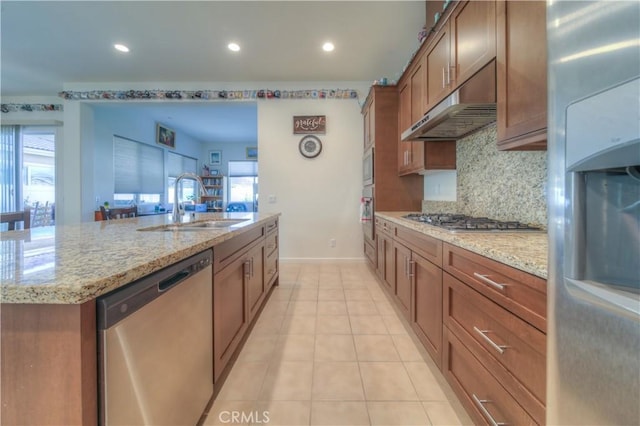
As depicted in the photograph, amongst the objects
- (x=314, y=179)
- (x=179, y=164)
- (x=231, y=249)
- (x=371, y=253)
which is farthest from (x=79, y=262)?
(x=179, y=164)

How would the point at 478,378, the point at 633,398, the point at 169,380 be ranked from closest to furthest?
the point at 633,398
the point at 169,380
the point at 478,378

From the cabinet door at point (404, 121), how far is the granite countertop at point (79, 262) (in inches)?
92.5

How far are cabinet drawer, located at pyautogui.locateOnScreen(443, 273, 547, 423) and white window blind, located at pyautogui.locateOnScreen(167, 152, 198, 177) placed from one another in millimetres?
6770

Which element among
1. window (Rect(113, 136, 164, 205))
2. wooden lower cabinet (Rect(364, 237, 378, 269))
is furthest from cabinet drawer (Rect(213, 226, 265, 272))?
window (Rect(113, 136, 164, 205))

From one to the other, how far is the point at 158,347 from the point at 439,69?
8.02 feet

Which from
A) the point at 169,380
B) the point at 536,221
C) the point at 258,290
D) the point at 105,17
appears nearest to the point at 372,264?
the point at 258,290

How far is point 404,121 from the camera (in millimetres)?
2920

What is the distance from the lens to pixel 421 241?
5.49ft

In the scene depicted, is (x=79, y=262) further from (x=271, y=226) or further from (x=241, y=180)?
(x=241, y=180)

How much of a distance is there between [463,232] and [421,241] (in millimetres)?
352

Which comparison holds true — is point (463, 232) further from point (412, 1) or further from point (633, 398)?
point (412, 1)

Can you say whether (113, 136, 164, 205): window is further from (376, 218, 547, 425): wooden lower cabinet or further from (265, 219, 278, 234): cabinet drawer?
(376, 218, 547, 425): wooden lower cabinet

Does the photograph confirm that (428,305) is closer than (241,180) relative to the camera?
Yes

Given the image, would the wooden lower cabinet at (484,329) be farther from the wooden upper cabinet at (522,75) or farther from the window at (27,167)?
the window at (27,167)
